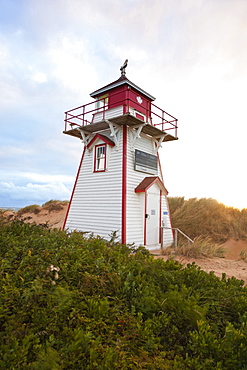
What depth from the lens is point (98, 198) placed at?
12.7 m

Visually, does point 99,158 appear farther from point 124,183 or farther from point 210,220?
point 210,220

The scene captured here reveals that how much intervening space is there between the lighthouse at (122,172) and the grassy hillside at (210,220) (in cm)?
398

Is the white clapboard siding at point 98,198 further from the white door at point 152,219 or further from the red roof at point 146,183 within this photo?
the white door at point 152,219

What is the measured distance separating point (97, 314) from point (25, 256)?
1716 millimetres

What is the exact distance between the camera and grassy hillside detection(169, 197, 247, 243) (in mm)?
16672

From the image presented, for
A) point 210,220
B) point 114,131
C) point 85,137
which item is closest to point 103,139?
point 114,131

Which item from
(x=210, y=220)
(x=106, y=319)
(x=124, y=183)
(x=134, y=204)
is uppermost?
(x=124, y=183)

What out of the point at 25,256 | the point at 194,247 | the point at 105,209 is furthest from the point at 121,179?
the point at 25,256

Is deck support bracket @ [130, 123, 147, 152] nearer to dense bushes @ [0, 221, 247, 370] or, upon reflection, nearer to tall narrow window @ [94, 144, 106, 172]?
tall narrow window @ [94, 144, 106, 172]

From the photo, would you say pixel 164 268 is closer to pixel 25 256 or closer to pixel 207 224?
pixel 25 256

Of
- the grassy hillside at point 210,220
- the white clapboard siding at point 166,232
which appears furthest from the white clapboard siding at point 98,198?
the grassy hillside at point 210,220

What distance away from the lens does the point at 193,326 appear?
273cm

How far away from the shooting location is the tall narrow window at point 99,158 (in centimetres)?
1297

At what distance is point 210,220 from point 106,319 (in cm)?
1697
